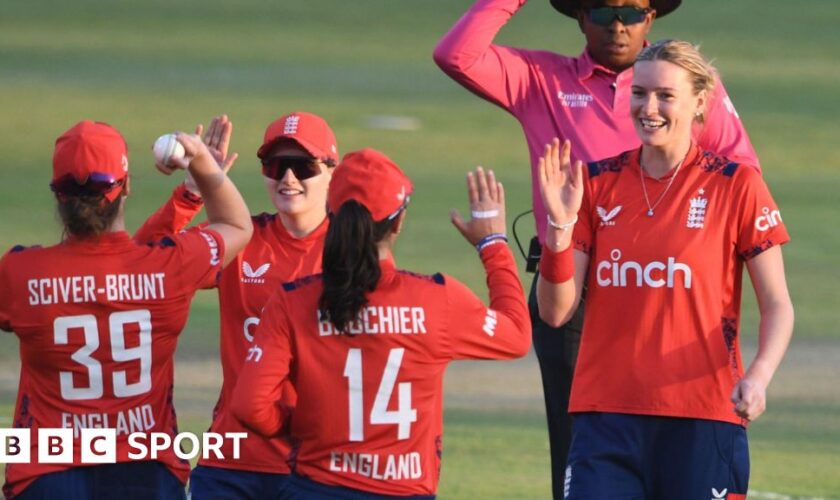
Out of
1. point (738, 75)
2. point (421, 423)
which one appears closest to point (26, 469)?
point (421, 423)

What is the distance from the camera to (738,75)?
34500mm

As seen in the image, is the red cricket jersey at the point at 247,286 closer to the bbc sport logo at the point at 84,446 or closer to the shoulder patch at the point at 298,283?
the bbc sport logo at the point at 84,446

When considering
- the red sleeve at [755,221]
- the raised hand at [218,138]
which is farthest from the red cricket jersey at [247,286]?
the red sleeve at [755,221]

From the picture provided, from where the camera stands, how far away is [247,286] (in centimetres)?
664

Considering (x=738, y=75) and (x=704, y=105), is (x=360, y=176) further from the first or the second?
(x=738, y=75)

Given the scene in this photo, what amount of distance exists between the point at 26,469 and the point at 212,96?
24929 mm

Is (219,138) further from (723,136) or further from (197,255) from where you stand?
(723,136)

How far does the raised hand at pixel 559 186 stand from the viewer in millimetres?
5820

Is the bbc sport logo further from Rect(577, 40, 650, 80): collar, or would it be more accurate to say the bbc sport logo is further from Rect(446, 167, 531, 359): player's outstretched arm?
Rect(577, 40, 650, 80): collar

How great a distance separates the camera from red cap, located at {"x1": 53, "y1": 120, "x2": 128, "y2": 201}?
587cm

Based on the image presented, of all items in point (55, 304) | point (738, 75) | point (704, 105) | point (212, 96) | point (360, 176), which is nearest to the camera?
point (360, 176)

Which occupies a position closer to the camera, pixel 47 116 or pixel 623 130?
pixel 623 130

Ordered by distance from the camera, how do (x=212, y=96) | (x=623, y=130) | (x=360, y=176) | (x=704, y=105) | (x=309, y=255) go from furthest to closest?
(x=212, y=96) < (x=623, y=130) < (x=309, y=255) < (x=704, y=105) < (x=360, y=176)

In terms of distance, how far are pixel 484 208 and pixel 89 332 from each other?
124cm
